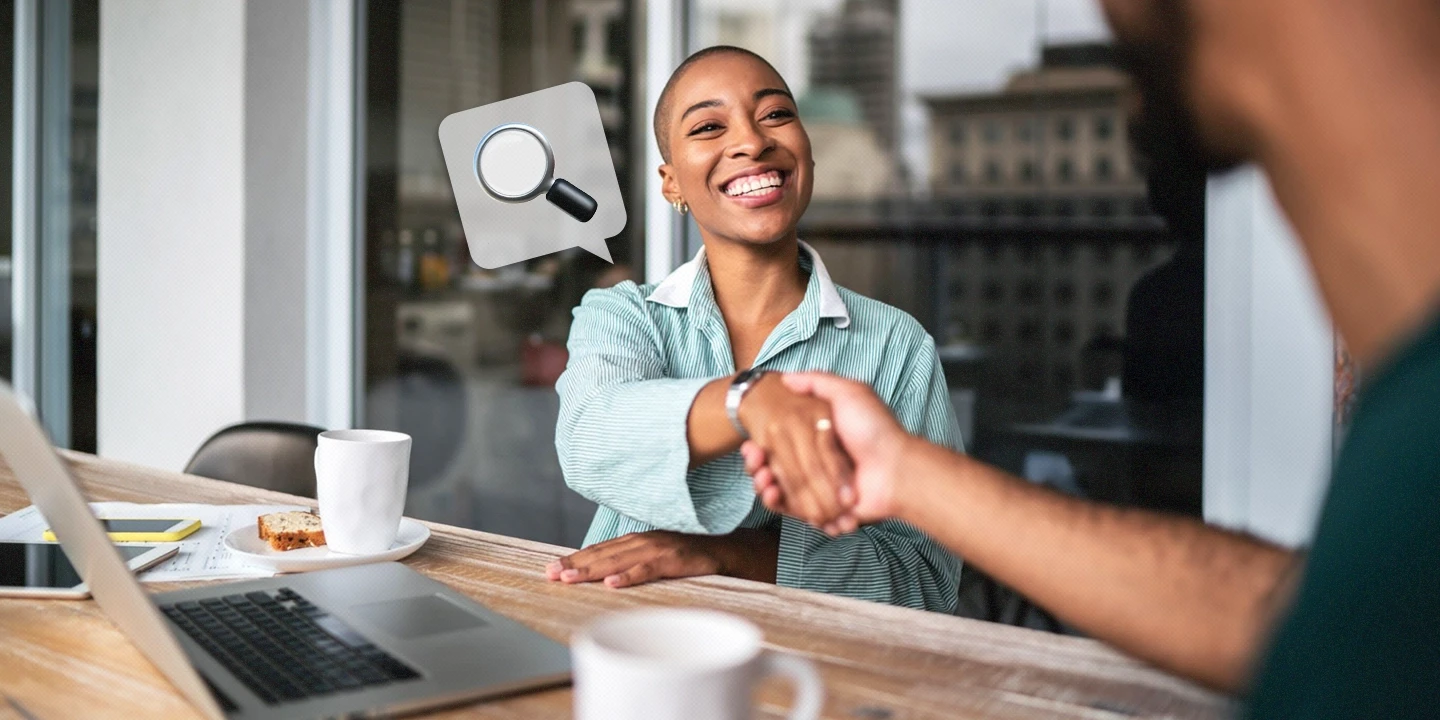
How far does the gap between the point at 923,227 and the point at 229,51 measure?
76.9 inches

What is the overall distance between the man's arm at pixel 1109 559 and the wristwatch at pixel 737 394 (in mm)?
219

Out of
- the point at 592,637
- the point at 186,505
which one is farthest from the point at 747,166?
the point at 592,637

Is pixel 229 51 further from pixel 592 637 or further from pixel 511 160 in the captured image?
pixel 592 637

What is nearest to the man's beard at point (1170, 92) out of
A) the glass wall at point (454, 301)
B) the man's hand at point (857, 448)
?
the man's hand at point (857, 448)

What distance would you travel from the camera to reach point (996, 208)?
9.41ft

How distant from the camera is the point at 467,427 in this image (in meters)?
3.42

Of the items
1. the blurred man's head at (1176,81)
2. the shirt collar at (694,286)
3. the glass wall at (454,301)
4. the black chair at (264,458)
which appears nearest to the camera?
the blurred man's head at (1176,81)

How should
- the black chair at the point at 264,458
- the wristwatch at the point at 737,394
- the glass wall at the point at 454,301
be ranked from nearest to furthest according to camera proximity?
the wristwatch at the point at 737,394 < the black chair at the point at 264,458 < the glass wall at the point at 454,301

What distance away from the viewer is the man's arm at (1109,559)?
2.53 ft

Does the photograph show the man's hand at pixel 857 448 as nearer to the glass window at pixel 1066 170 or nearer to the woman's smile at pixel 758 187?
the woman's smile at pixel 758 187

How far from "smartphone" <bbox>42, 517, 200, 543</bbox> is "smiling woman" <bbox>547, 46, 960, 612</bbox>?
454 mm

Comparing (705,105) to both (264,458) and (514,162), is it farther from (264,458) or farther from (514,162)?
(264,458)

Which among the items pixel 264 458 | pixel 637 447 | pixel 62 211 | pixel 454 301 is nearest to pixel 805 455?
pixel 637 447

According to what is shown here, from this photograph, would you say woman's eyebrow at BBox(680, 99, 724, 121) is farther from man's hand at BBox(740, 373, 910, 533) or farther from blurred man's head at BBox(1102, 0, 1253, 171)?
blurred man's head at BBox(1102, 0, 1253, 171)
